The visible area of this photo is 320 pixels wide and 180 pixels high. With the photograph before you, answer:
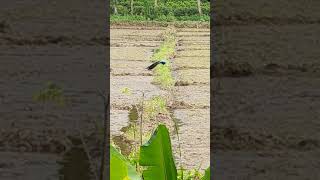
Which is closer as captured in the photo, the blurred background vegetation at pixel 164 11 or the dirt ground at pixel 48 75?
the dirt ground at pixel 48 75

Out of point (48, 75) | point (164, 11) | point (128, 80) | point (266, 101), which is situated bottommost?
point (164, 11)

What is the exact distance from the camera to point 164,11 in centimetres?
1341

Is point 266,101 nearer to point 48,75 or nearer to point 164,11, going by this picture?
point 48,75

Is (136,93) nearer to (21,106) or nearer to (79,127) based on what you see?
(21,106)

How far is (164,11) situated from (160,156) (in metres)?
12.4

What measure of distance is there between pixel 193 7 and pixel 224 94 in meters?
11.8

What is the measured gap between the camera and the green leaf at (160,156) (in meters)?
1.09

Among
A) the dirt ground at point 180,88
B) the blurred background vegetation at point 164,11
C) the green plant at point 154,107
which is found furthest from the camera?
the blurred background vegetation at point 164,11

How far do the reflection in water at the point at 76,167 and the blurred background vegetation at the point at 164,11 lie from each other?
1091 centimetres

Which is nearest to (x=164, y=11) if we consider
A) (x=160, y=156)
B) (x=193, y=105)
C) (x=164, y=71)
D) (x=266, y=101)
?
(x=164, y=71)

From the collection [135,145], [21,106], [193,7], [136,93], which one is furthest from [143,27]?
[21,106]

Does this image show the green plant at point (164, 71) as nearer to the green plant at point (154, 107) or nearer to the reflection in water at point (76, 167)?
A: the green plant at point (154, 107)

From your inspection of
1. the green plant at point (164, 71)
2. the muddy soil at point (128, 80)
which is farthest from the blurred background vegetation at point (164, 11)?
the green plant at point (164, 71)

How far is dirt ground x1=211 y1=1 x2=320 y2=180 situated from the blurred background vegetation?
10.1 meters
